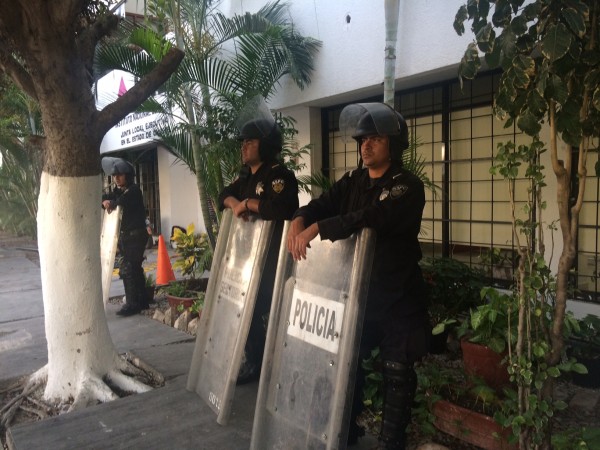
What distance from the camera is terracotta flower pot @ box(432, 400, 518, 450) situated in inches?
105

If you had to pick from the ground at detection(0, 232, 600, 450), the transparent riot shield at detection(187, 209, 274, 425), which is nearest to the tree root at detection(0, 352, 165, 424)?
the ground at detection(0, 232, 600, 450)

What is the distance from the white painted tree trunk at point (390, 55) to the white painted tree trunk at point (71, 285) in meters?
2.52

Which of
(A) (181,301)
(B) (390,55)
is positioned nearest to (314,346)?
(B) (390,55)

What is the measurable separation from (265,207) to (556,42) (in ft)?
5.73

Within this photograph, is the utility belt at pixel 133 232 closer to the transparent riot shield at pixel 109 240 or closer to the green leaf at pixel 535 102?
the transparent riot shield at pixel 109 240

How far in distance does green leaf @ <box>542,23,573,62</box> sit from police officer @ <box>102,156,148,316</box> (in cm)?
482

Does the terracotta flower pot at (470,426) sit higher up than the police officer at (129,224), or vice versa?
the police officer at (129,224)

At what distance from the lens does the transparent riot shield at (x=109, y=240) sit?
5.78 meters

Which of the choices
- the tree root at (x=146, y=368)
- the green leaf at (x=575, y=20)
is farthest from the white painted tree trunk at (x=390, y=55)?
the tree root at (x=146, y=368)

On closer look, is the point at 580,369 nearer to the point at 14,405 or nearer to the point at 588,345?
the point at 588,345

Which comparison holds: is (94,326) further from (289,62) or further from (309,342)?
(289,62)

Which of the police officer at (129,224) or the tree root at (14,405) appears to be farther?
the police officer at (129,224)

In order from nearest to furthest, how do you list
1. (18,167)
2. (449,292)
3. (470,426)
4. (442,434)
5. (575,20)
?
1. (575,20)
2. (470,426)
3. (442,434)
4. (449,292)
5. (18,167)

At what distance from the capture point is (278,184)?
3252 mm
